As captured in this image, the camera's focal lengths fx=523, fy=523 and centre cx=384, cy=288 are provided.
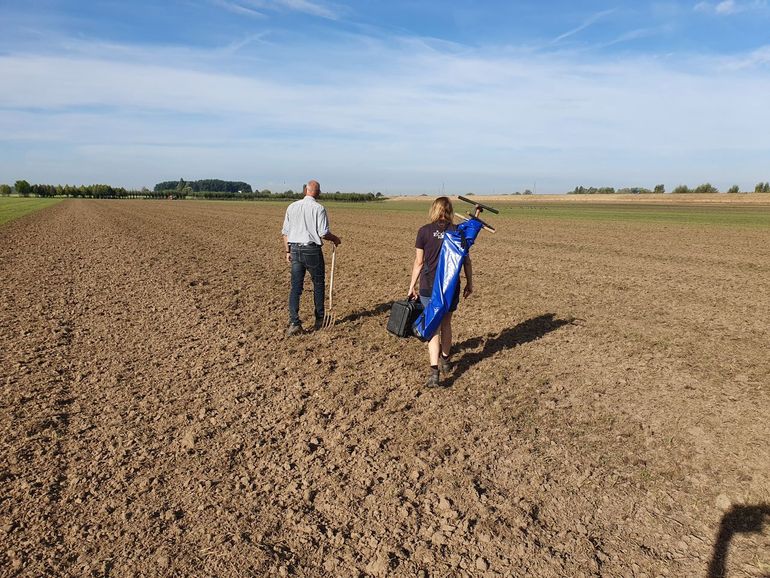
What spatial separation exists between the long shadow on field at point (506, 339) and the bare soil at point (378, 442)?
58 millimetres

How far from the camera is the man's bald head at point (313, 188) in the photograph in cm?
763

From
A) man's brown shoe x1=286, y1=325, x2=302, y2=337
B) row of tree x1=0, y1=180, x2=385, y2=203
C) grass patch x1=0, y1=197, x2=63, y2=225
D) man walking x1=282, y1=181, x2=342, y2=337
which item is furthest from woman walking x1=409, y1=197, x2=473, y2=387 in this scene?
row of tree x1=0, y1=180, x2=385, y2=203

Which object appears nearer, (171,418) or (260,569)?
(260,569)

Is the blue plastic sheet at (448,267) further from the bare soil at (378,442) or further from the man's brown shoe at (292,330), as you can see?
the man's brown shoe at (292,330)

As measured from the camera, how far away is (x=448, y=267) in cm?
583

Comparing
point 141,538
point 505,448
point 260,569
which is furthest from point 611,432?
point 141,538

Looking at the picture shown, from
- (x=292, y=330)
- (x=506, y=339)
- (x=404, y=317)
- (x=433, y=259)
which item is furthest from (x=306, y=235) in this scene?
(x=506, y=339)

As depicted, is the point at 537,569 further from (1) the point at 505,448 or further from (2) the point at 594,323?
(2) the point at 594,323

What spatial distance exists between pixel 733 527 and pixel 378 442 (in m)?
2.83

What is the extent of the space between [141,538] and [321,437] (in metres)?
1.81

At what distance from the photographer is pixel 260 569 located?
3266mm

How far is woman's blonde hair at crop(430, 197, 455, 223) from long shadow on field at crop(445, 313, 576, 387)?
201cm

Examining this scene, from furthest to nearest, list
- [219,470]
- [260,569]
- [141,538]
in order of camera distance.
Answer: [219,470], [141,538], [260,569]

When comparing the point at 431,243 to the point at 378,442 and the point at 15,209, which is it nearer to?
the point at 378,442
